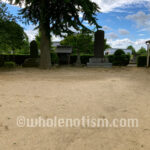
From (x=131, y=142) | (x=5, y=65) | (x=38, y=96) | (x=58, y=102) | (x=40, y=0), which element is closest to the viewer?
A: (x=131, y=142)

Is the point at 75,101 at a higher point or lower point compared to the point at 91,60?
lower

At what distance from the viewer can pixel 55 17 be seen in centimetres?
1252

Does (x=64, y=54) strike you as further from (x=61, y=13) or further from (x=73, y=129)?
(x=73, y=129)

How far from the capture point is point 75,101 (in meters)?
3.38

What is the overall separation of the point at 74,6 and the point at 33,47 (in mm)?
7260

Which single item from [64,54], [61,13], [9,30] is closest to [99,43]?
[61,13]

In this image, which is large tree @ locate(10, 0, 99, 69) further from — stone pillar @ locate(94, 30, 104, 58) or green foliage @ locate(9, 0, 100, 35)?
stone pillar @ locate(94, 30, 104, 58)

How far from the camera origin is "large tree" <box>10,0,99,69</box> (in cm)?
1201

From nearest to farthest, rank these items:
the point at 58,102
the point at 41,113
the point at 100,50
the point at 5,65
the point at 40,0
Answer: the point at 41,113 → the point at 58,102 → the point at 40,0 → the point at 5,65 → the point at 100,50

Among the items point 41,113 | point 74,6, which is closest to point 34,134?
point 41,113

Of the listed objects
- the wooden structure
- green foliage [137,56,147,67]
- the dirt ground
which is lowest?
the dirt ground

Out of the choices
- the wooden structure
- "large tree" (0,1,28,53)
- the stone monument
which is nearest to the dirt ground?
"large tree" (0,1,28,53)

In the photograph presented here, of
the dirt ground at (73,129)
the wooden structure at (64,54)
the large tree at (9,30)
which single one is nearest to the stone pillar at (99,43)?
the wooden structure at (64,54)

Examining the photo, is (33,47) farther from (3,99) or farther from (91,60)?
(3,99)
